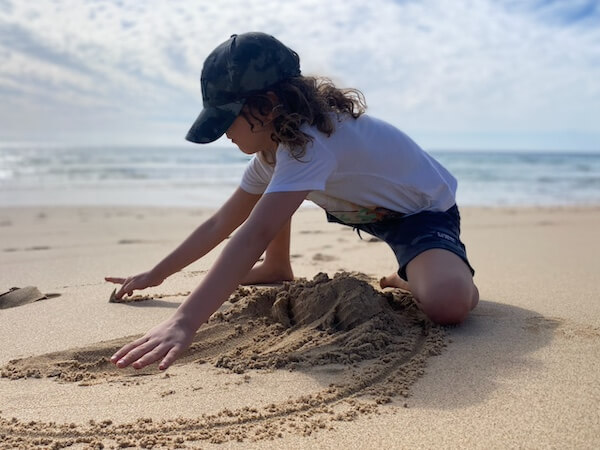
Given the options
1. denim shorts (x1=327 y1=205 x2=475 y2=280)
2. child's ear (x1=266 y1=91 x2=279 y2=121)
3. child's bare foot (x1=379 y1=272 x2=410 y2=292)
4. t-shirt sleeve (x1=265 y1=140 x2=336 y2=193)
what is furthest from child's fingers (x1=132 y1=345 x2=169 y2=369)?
child's bare foot (x1=379 y1=272 x2=410 y2=292)

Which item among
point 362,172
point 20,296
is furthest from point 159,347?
point 20,296

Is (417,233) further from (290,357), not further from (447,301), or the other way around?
(290,357)

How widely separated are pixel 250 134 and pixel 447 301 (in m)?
1.00

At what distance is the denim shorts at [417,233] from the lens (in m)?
2.62

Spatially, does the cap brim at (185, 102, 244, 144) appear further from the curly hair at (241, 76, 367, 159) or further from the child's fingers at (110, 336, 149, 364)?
the child's fingers at (110, 336, 149, 364)

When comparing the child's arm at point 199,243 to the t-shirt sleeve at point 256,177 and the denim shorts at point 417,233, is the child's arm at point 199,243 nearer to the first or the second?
the t-shirt sleeve at point 256,177

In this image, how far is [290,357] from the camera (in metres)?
2.05

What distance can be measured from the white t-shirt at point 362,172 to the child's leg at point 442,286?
28 centimetres

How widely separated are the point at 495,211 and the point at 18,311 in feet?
19.2

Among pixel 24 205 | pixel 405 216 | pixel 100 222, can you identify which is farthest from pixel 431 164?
pixel 24 205

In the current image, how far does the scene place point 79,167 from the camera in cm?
1504

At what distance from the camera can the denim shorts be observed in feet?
8.59

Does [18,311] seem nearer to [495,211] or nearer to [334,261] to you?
[334,261]

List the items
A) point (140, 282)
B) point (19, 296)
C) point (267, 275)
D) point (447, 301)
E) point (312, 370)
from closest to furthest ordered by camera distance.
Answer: point (312, 370) → point (447, 301) → point (140, 282) → point (19, 296) → point (267, 275)
